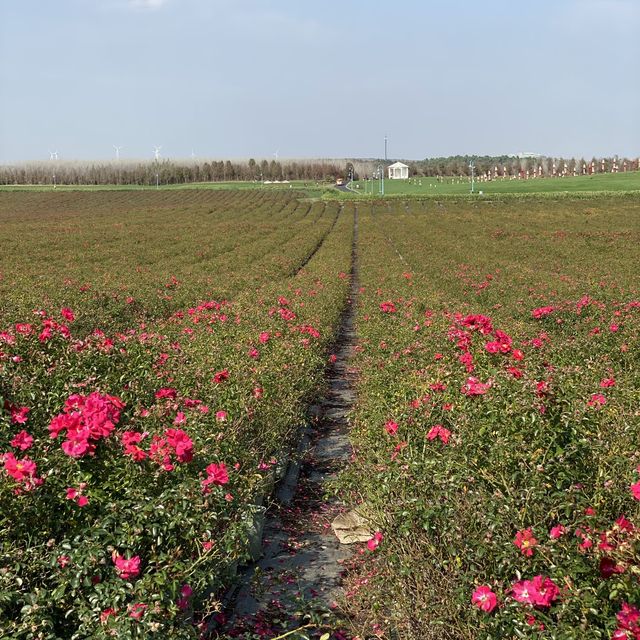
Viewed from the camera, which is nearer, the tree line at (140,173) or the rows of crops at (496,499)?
the rows of crops at (496,499)

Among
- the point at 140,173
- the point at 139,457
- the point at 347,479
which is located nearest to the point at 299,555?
the point at 347,479

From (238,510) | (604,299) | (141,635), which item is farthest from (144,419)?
(604,299)

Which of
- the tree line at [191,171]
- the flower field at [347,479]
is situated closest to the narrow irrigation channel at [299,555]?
the flower field at [347,479]

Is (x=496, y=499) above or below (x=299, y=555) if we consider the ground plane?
above

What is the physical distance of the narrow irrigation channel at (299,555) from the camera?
448 centimetres

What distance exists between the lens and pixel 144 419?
464 cm

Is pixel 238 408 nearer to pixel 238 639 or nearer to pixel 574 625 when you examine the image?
pixel 238 639

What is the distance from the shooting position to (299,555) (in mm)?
5551

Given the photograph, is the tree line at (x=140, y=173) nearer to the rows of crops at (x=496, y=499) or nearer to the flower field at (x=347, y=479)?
the flower field at (x=347, y=479)

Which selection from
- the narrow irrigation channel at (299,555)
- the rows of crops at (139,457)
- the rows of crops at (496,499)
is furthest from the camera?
the narrow irrigation channel at (299,555)

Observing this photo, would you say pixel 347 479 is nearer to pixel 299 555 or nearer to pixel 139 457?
pixel 299 555

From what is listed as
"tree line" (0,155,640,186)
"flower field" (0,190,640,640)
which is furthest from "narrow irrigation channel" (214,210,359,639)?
"tree line" (0,155,640,186)

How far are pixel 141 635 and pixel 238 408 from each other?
3165 millimetres

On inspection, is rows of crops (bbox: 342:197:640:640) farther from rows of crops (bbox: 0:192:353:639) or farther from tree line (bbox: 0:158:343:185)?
tree line (bbox: 0:158:343:185)
